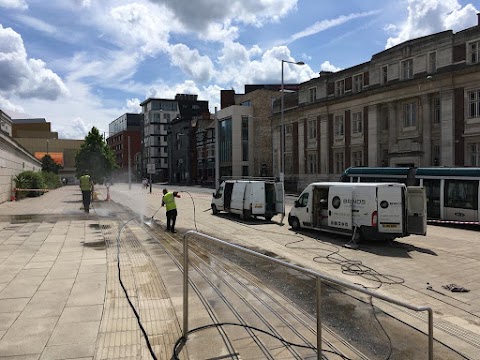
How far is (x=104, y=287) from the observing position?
24.9ft

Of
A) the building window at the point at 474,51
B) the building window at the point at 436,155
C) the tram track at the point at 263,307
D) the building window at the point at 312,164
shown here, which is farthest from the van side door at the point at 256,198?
the building window at the point at 312,164

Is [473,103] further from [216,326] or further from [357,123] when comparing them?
[216,326]

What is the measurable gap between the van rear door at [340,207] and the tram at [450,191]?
305 inches

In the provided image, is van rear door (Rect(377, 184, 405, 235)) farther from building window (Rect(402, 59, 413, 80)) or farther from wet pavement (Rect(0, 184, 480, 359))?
building window (Rect(402, 59, 413, 80))

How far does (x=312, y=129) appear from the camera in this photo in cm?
4838

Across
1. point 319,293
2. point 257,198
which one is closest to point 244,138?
point 257,198

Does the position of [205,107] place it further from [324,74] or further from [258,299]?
[258,299]

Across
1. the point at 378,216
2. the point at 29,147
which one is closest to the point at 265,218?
the point at 378,216

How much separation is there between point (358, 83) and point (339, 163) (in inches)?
331

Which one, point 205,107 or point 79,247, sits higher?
point 205,107

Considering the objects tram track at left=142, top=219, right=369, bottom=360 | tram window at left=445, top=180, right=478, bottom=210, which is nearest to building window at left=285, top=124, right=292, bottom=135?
tram window at left=445, top=180, right=478, bottom=210

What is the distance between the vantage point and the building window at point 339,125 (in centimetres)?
4403

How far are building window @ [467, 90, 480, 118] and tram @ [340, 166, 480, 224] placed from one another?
46.1 feet

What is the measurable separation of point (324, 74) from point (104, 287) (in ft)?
144
